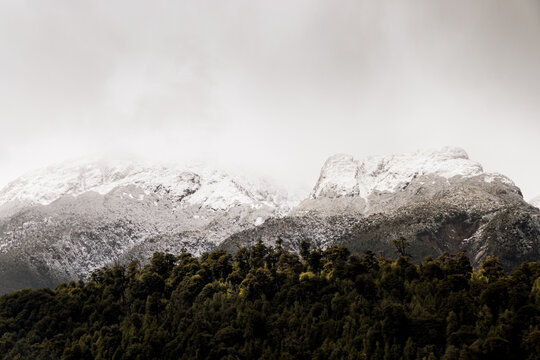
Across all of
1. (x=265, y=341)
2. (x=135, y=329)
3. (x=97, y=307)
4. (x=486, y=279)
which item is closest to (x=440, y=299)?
(x=486, y=279)

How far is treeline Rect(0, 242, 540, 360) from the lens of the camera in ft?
341

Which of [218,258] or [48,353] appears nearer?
[48,353]

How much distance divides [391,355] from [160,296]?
245ft

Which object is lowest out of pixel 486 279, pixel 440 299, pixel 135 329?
pixel 135 329

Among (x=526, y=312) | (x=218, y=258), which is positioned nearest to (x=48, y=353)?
(x=218, y=258)

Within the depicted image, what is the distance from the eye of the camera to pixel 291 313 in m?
127

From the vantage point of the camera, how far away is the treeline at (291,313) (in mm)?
103875

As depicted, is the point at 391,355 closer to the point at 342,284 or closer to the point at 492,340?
the point at 492,340

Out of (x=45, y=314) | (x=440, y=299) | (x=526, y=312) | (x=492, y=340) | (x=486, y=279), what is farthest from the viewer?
(x=45, y=314)

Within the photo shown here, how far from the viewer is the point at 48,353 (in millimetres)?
120000

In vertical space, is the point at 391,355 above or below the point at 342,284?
below

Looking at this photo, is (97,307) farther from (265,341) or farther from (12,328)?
(265,341)

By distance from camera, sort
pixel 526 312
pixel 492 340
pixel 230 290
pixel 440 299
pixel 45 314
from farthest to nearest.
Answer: pixel 230 290
pixel 45 314
pixel 440 299
pixel 526 312
pixel 492 340

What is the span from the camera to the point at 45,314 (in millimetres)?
134250
